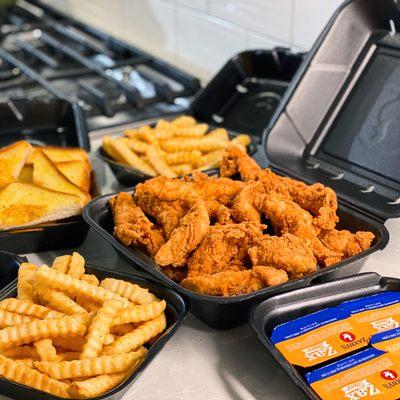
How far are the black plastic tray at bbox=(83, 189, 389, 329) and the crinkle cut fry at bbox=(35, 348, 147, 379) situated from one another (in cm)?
17

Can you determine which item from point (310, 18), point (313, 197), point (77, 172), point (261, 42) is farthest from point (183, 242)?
point (261, 42)

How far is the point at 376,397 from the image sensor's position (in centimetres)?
91

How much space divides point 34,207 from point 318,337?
658mm

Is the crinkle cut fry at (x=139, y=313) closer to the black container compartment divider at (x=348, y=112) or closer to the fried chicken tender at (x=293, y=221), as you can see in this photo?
the fried chicken tender at (x=293, y=221)

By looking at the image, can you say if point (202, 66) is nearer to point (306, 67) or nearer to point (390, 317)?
point (306, 67)

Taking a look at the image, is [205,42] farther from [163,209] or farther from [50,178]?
[163,209]

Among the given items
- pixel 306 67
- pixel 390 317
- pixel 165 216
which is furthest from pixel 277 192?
pixel 306 67

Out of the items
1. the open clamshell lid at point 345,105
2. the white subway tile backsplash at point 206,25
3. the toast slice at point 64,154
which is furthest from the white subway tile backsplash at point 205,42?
the toast slice at point 64,154

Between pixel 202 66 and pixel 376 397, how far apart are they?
1.77 m

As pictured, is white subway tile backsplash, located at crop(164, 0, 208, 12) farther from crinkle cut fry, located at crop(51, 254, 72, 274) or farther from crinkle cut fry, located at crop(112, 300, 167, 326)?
crinkle cut fry, located at crop(112, 300, 167, 326)

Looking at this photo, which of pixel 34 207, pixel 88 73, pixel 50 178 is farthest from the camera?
pixel 88 73

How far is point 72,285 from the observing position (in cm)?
106

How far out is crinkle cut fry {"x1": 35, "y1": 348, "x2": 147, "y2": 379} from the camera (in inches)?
36.1

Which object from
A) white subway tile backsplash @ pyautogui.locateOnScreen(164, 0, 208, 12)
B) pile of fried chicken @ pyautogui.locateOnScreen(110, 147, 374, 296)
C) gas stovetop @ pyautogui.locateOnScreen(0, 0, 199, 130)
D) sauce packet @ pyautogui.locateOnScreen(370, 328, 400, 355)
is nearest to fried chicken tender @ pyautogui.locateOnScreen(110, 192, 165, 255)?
pile of fried chicken @ pyautogui.locateOnScreen(110, 147, 374, 296)
